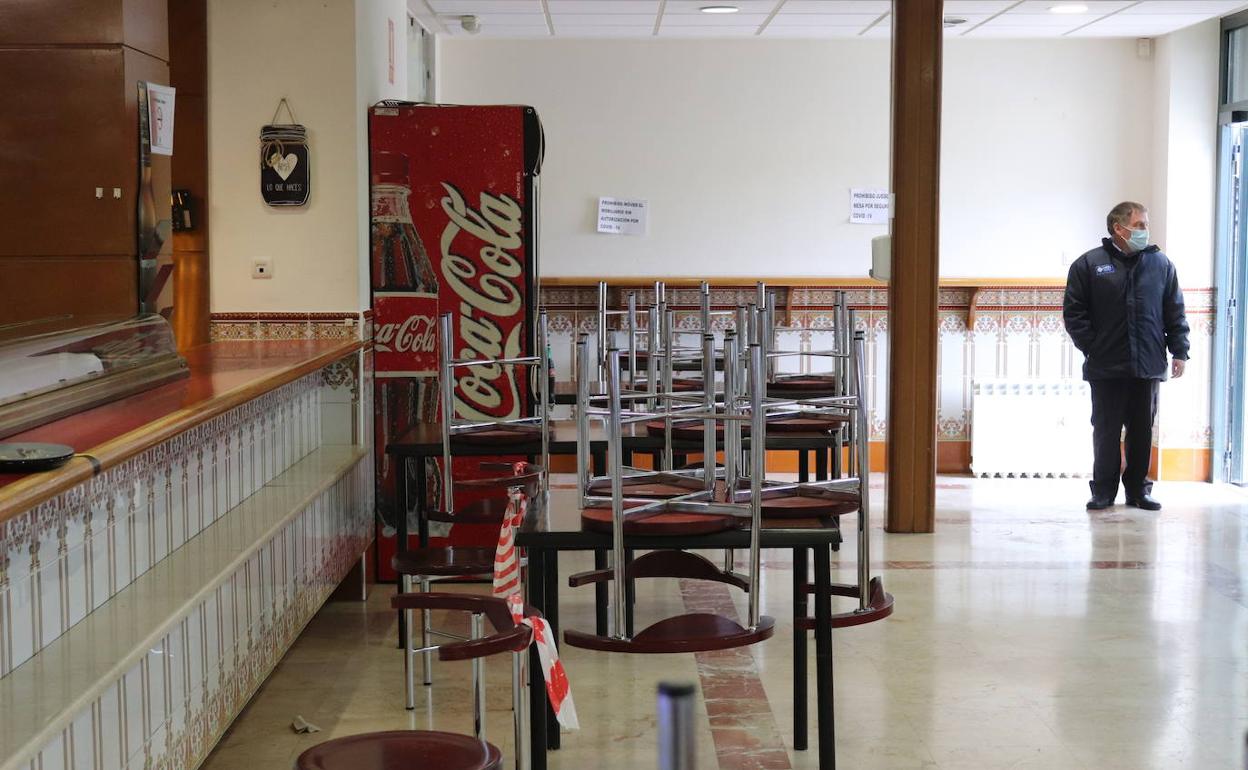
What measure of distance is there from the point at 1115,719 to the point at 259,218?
3855 millimetres

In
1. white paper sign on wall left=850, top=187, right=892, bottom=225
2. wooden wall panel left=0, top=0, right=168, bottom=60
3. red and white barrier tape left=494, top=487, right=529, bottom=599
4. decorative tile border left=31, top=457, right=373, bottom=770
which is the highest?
wooden wall panel left=0, top=0, right=168, bottom=60

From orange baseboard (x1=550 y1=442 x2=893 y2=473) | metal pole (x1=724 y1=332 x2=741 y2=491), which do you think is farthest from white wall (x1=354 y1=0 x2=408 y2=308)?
orange baseboard (x1=550 y1=442 x2=893 y2=473)

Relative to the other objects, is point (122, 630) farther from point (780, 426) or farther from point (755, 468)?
point (780, 426)

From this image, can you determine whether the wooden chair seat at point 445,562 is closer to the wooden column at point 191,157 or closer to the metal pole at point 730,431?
the metal pole at point 730,431

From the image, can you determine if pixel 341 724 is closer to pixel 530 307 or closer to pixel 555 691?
pixel 555 691

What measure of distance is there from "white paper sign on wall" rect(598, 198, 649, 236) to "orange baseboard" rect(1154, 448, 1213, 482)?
378cm

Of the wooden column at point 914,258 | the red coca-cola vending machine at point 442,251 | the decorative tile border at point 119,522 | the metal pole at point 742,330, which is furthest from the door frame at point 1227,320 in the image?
the decorative tile border at point 119,522

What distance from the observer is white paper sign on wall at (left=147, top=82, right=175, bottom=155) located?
5133mm

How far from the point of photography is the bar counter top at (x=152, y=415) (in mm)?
2293

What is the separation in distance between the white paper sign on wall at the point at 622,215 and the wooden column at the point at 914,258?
263cm

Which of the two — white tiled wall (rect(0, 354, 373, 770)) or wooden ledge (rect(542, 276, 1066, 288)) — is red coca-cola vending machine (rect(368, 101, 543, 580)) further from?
wooden ledge (rect(542, 276, 1066, 288))

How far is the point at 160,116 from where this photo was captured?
17.0ft

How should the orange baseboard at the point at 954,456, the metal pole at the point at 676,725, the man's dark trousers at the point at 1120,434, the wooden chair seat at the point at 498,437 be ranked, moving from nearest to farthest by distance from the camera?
the metal pole at the point at 676,725, the wooden chair seat at the point at 498,437, the man's dark trousers at the point at 1120,434, the orange baseboard at the point at 954,456

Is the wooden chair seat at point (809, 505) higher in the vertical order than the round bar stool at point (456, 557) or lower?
higher
